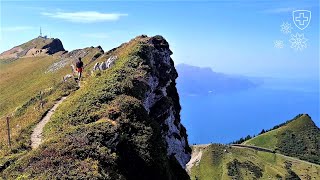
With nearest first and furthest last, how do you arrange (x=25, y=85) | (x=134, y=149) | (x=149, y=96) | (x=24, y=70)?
(x=134, y=149) → (x=149, y=96) → (x=25, y=85) → (x=24, y=70)

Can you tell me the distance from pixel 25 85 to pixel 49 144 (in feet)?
253

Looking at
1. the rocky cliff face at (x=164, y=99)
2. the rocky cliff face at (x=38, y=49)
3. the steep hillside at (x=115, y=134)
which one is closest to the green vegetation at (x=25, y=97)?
the steep hillside at (x=115, y=134)

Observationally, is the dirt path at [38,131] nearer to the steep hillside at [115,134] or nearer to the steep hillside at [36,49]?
the steep hillside at [115,134]

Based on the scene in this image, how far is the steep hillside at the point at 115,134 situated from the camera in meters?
28.5

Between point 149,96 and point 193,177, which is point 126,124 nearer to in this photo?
point 149,96

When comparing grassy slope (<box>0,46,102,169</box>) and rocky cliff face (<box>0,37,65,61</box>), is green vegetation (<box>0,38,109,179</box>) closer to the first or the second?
grassy slope (<box>0,46,102,169</box>)

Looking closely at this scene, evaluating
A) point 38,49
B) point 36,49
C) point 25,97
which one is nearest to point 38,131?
point 25,97

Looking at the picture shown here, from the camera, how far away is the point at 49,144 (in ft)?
105

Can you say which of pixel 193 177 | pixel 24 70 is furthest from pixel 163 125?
pixel 193 177

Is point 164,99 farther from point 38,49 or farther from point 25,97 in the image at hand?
point 38,49

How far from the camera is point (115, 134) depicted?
35.7 m

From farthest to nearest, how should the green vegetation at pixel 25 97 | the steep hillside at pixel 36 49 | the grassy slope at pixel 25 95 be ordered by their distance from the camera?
the steep hillside at pixel 36 49, the grassy slope at pixel 25 95, the green vegetation at pixel 25 97

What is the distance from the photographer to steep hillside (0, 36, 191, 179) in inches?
1124

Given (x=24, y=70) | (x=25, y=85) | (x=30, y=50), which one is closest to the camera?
(x=25, y=85)
